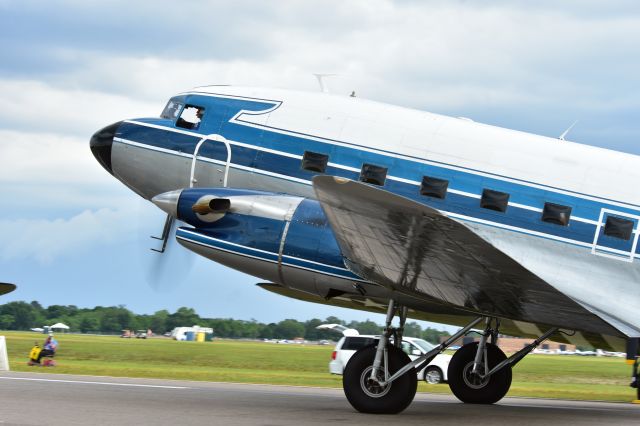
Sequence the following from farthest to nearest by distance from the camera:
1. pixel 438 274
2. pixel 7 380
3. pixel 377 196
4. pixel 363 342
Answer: pixel 363 342, pixel 7 380, pixel 438 274, pixel 377 196

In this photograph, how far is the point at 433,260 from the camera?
12.0 meters

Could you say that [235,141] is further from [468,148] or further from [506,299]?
[506,299]

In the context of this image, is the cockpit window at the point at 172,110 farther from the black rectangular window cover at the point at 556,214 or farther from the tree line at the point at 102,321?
the tree line at the point at 102,321

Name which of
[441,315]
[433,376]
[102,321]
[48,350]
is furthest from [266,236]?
[102,321]

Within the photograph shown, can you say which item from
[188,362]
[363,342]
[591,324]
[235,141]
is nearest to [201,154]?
[235,141]

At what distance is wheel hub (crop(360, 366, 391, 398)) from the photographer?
13531 millimetres

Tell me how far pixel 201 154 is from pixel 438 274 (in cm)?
539

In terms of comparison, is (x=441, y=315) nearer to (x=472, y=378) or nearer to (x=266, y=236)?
(x=472, y=378)

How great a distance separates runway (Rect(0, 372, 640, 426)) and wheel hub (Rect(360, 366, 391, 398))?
1.18ft

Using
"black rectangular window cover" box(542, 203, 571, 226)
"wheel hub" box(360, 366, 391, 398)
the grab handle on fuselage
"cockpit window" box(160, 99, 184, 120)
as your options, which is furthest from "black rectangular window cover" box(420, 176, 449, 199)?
"cockpit window" box(160, 99, 184, 120)

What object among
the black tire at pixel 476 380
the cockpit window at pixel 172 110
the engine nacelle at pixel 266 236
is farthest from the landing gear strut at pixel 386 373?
the cockpit window at pixel 172 110

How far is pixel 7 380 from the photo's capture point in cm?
1909

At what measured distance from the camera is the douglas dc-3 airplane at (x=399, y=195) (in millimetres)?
13273

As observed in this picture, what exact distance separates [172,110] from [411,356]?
18834 mm
